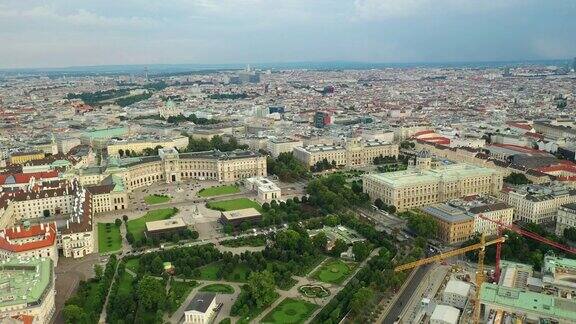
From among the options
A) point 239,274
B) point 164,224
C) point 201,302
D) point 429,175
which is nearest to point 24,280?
point 201,302

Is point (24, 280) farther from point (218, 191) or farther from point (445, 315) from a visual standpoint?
point (218, 191)

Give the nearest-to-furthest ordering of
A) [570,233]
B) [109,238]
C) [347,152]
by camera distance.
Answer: [570,233] → [109,238] → [347,152]

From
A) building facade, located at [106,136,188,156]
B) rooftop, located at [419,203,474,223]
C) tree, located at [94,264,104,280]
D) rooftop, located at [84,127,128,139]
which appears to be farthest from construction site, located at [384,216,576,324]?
rooftop, located at [84,127,128,139]

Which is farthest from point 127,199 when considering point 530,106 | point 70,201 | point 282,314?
point 530,106

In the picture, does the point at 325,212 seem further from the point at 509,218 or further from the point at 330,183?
the point at 509,218

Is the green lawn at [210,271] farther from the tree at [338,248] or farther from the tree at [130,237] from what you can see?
the tree at [338,248]

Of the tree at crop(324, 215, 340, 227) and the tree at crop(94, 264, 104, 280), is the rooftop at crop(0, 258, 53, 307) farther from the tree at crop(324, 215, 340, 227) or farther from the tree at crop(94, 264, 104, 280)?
the tree at crop(324, 215, 340, 227)

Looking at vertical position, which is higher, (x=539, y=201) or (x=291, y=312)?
(x=539, y=201)
